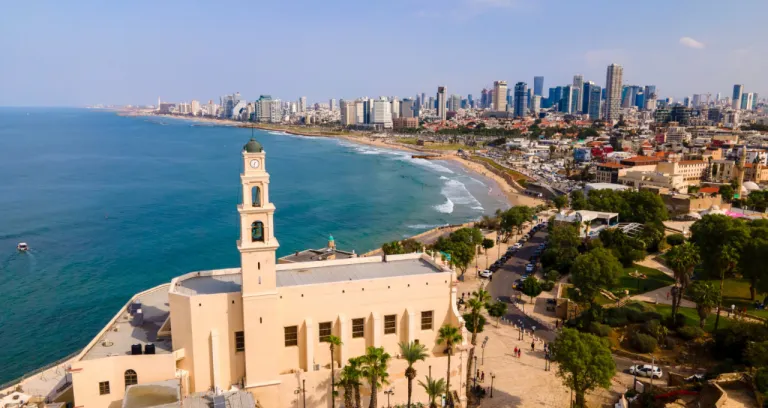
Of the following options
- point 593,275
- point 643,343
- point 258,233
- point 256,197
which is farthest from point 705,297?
point 256,197

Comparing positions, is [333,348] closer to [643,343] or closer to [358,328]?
[358,328]

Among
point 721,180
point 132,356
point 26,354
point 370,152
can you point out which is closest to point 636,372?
point 132,356

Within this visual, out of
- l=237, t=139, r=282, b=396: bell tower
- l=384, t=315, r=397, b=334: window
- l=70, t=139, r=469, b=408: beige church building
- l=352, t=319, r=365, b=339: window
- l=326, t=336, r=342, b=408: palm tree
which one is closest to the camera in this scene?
l=70, t=139, r=469, b=408: beige church building

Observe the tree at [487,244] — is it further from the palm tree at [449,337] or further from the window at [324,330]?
the window at [324,330]

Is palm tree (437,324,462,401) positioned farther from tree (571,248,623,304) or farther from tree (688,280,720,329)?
tree (688,280,720,329)

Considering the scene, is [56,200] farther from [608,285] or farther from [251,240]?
[608,285]

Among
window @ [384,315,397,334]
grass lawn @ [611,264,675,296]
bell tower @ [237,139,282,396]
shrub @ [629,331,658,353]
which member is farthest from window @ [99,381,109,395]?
grass lawn @ [611,264,675,296]
